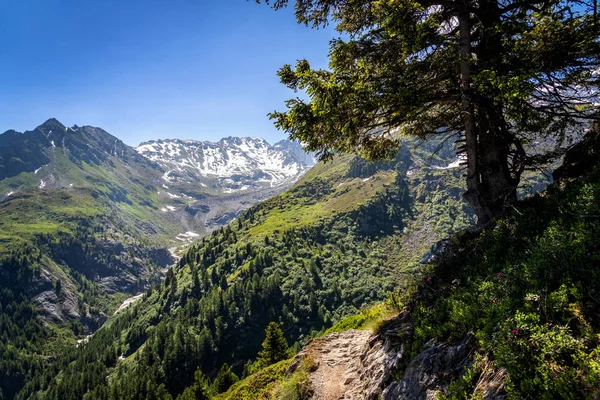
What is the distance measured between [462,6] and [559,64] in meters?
4.12

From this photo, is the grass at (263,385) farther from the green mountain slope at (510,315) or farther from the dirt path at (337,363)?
the dirt path at (337,363)

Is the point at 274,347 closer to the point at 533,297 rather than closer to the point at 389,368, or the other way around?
the point at 389,368

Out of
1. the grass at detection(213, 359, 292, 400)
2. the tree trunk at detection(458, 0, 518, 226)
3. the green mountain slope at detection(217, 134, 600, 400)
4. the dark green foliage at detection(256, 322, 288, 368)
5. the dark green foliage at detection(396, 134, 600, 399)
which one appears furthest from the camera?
the dark green foliage at detection(256, 322, 288, 368)

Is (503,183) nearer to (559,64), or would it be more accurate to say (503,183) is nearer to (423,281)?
(559,64)

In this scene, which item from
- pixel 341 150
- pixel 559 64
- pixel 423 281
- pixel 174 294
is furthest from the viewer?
pixel 174 294

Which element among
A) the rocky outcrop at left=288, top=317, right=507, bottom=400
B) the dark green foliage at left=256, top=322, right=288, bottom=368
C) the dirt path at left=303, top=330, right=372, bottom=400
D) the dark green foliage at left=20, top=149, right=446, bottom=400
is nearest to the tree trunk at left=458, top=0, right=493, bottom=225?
the rocky outcrop at left=288, top=317, right=507, bottom=400

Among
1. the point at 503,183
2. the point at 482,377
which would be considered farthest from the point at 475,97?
the point at 482,377

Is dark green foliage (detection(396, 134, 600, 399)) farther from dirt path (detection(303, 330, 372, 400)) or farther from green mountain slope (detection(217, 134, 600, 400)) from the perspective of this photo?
dirt path (detection(303, 330, 372, 400))

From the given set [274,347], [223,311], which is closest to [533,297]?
[274,347]

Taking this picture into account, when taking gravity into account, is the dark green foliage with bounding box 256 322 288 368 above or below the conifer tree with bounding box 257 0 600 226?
below

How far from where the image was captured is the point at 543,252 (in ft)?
21.5

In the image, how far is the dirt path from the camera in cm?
1105

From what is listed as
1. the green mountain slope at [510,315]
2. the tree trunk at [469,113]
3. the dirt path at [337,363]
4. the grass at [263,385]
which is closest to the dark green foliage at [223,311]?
the grass at [263,385]

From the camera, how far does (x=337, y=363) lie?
516 inches
